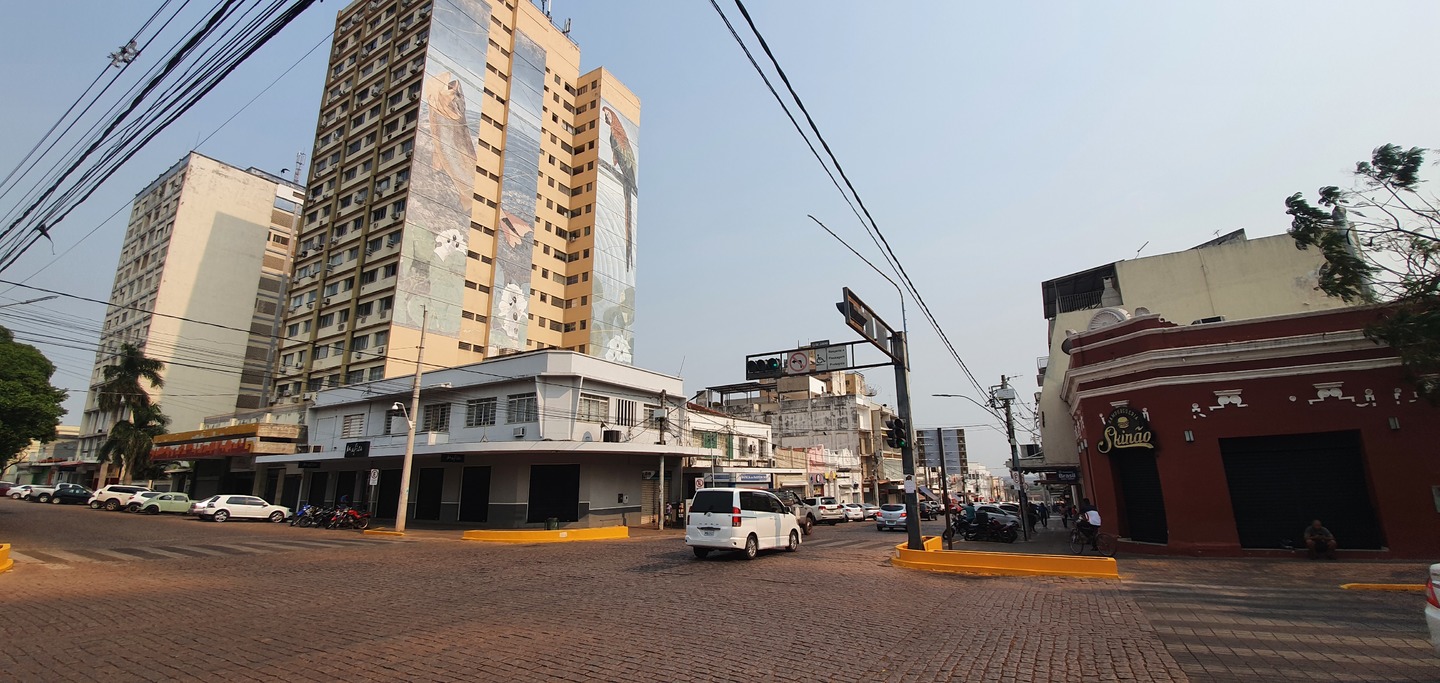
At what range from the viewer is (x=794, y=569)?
1415cm

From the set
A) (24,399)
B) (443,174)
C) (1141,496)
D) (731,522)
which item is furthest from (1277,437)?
(443,174)

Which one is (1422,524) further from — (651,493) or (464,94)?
(464,94)

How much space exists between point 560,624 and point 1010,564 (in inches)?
433

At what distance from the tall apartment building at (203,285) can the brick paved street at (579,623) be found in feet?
217

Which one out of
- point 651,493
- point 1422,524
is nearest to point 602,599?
point 1422,524

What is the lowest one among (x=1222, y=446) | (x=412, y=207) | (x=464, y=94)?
(x=1222, y=446)

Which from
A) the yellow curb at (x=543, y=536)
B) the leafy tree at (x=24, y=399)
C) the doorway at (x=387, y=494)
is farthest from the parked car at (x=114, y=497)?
the yellow curb at (x=543, y=536)

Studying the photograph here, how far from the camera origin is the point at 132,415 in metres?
48.7

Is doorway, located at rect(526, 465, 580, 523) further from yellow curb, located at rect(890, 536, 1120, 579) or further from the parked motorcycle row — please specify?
yellow curb, located at rect(890, 536, 1120, 579)

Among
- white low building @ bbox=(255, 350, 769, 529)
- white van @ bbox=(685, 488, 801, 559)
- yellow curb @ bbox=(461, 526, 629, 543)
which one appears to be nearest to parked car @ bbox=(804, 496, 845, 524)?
white low building @ bbox=(255, 350, 769, 529)

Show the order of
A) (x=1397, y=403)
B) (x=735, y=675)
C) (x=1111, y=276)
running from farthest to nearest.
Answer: (x=1111, y=276) → (x=1397, y=403) → (x=735, y=675)

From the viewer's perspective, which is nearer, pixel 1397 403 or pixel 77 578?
pixel 77 578

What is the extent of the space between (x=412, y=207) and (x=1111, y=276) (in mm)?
52619

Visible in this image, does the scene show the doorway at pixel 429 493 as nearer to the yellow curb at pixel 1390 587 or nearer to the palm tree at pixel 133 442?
the palm tree at pixel 133 442
